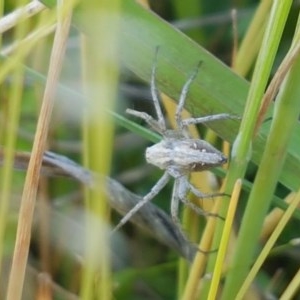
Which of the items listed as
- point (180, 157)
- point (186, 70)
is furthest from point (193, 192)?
point (186, 70)

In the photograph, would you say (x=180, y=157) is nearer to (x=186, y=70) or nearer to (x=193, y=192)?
(x=193, y=192)

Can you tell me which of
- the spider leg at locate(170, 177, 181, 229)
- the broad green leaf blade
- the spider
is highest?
the broad green leaf blade

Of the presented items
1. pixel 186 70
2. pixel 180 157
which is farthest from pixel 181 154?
pixel 186 70

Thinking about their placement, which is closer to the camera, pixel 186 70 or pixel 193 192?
pixel 186 70

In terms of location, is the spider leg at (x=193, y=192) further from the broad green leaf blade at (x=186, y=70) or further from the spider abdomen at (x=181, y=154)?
the broad green leaf blade at (x=186, y=70)

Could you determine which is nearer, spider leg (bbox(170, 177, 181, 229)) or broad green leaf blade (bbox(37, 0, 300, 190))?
broad green leaf blade (bbox(37, 0, 300, 190))

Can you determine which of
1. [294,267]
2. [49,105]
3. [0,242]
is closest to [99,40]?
[49,105]

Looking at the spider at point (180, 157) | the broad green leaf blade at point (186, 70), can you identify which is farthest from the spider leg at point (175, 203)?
the broad green leaf blade at point (186, 70)

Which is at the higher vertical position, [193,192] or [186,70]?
[186,70]

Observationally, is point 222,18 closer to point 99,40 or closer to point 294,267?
point 294,267

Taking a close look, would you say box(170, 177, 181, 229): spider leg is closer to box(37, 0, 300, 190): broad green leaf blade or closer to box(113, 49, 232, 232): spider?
box(113, 49, 232, 232): spider

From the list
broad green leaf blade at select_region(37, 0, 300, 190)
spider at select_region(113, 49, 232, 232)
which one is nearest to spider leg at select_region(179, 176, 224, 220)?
spider at select_region(113, 49, 232, 232)

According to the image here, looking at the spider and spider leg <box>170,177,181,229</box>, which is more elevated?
the spider
